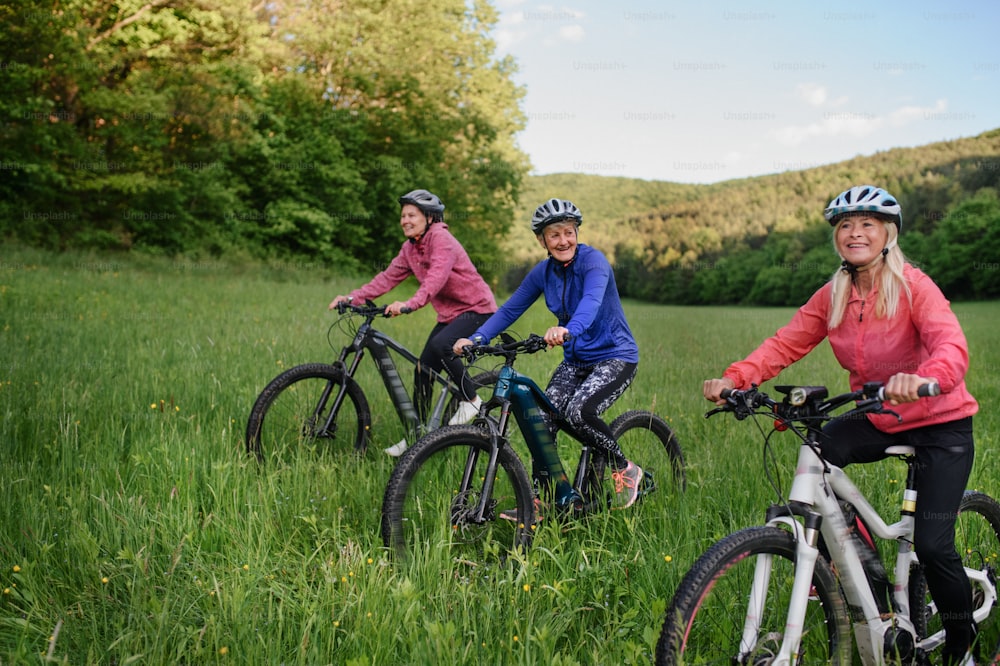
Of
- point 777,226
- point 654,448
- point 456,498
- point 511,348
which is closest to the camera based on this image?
point 456,498

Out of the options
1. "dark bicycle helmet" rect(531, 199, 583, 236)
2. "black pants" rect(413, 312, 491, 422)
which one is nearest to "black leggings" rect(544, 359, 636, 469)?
"dark bicycle helmet" rect(531, 199, 583, 236)

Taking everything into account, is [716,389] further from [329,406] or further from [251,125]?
[251,125]

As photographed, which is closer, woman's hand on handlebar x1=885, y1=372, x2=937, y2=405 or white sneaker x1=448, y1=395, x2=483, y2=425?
woman's hand on handlebar x1=885, y1=372, x2=937, y2=405

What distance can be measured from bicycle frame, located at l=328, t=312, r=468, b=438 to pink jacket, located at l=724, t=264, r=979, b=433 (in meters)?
3.10

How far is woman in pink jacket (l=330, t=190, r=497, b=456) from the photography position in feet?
19.0

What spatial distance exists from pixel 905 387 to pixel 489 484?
1994mm

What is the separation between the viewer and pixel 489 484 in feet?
12.3

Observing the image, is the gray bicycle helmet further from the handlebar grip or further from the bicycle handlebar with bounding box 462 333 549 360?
the bicycle handlebar with bounding box 462 333 549 360

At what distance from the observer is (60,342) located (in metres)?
8.70

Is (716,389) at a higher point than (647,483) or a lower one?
higher

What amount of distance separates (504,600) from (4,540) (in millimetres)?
2362

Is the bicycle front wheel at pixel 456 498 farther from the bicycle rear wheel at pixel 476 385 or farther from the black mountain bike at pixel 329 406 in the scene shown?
the bicycle rear wheel at pixel 476 385

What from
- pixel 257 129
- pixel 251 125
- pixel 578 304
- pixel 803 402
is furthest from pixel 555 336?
pixel 257 129

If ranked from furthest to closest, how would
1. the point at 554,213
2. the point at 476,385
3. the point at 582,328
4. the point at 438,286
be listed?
the point at 476,385 < the point at 438,286 < the point at 554,213 < the point at 582,328
